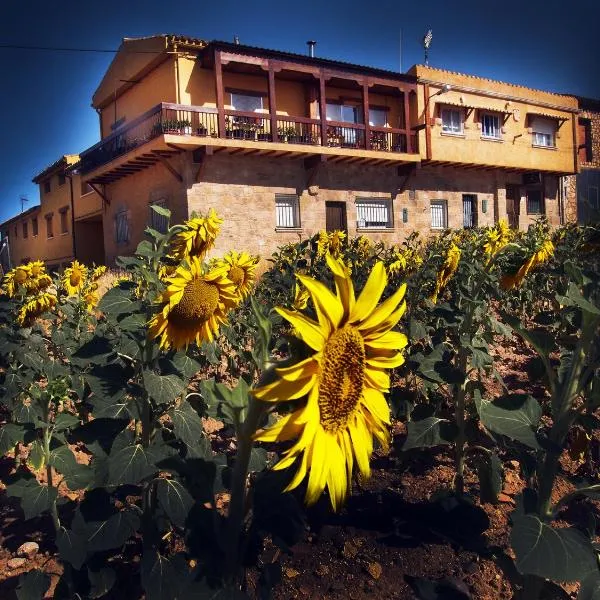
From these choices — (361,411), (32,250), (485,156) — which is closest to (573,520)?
(361,411)

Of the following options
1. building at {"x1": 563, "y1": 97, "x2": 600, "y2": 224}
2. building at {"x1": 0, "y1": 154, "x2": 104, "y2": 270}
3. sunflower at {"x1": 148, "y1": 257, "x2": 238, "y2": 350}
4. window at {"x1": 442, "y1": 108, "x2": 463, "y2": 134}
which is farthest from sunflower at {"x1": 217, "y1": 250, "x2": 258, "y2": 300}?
building at {"x1": 563, "y1": 97, "x2": 600, "y2": 224}

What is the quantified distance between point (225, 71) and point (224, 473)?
16.6m

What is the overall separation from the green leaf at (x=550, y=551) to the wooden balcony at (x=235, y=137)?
14.0 m

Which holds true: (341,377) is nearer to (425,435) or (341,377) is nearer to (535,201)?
(425,435)

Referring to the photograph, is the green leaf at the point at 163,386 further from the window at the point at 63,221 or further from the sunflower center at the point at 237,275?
the window at the point at 63,221

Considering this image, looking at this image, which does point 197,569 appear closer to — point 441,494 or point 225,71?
point 441,494

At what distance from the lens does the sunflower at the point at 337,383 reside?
3.31 ft

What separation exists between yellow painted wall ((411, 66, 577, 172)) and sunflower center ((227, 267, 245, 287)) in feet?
54.2

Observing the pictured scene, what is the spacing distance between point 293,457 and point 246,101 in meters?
17.3

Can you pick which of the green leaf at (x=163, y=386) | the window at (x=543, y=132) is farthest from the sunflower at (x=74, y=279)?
the window at (x=543, y=132)

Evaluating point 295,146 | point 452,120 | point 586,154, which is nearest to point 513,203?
point 452,120

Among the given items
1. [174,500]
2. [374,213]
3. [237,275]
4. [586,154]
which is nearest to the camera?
[174,500]

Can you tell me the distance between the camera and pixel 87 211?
2191 cm

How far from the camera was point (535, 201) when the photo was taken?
23969 mm
